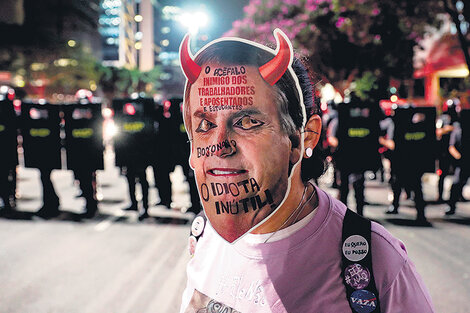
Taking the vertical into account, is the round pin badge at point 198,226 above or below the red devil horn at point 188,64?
below

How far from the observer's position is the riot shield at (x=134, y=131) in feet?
22.1

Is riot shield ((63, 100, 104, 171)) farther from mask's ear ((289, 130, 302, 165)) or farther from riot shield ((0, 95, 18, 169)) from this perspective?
mask's ear ((289, 130, 302, 165))

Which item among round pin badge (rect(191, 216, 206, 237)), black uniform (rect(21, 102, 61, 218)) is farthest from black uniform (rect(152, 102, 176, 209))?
round pin badge (rect(191, 216, 206, 237))

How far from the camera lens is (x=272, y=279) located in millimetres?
1305

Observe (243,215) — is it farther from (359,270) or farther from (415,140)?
(415,140)

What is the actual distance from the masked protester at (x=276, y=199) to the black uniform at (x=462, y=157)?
22.2 feet

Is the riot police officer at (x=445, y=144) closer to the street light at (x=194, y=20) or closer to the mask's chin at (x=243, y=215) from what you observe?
the street light at (x=194, y=20)

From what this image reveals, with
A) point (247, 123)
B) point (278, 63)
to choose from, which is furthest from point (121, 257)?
point (278, 63)

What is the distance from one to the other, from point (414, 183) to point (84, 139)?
17.7 feet

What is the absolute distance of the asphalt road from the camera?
403cm

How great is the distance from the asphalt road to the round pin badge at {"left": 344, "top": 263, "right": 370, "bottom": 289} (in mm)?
2934

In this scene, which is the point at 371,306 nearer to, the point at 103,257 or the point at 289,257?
the point at 289,257

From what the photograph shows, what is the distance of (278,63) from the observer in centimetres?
112

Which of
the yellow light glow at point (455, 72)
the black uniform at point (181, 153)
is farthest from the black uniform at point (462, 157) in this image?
the yellow light glow at point (455, 72)
